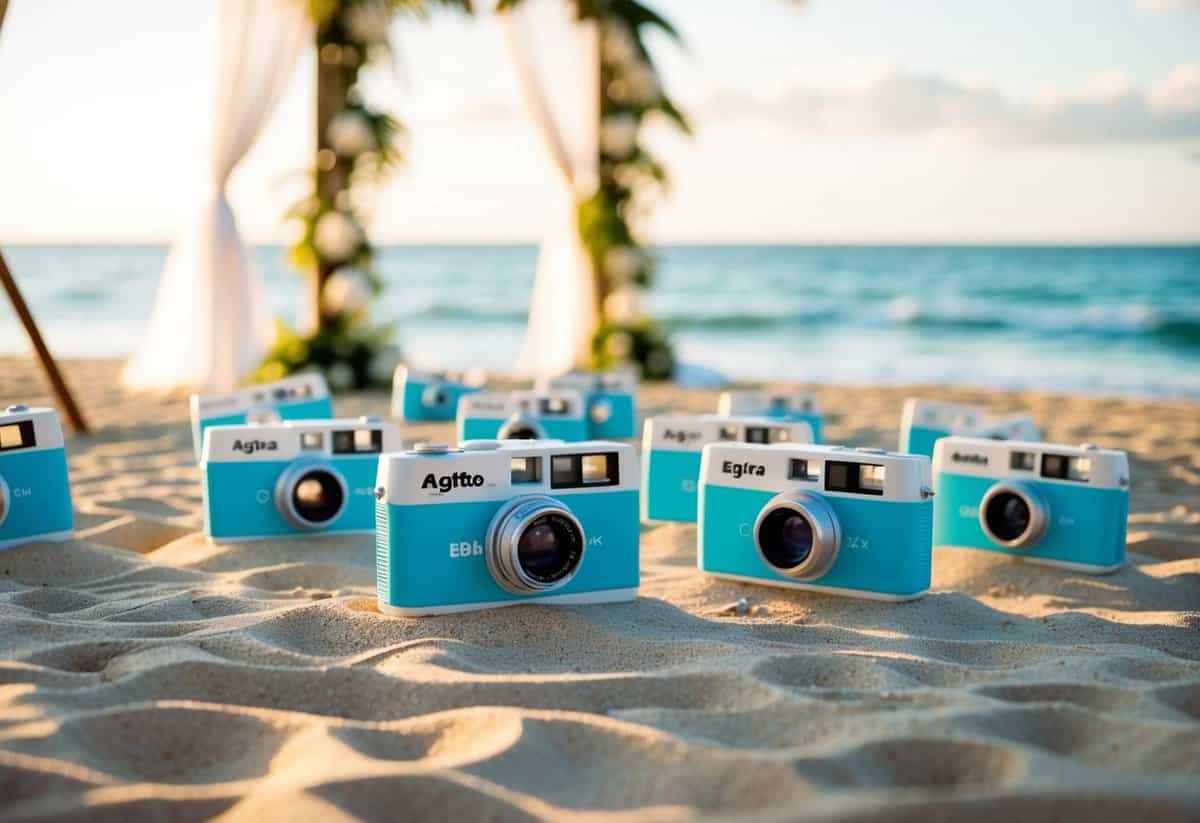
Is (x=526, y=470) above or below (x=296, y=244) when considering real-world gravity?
below

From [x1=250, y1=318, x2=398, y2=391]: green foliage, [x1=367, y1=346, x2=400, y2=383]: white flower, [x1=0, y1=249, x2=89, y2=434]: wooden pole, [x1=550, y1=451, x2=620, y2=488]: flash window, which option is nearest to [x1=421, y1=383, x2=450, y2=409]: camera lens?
[x1=250, y1=318, x2=398, y2=391]: green foliage

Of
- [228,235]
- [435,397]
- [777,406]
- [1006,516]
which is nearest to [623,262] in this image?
A: [435,397]

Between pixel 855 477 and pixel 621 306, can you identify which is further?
pixel 621 306

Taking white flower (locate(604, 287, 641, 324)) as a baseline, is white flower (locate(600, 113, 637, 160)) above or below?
above

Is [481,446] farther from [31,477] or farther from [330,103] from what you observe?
[330,103]

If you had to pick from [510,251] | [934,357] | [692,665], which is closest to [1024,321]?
[934,357]

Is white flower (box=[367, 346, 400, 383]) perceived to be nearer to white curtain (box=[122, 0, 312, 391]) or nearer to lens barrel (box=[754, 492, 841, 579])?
white curtain (box=[122, 0, 312, 391])

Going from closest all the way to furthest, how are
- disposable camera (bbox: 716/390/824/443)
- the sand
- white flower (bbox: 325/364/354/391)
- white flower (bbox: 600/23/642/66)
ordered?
the sand, disposable camera (bbox: 716/390/824/443), white flower (bbox: 325/364/354/391), white flower (bbox: 600/23/642/66)
